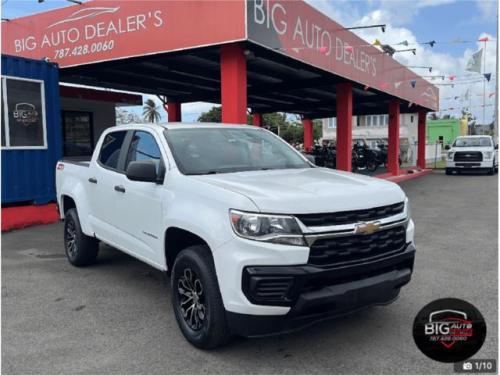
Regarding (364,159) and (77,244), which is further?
(364,159)

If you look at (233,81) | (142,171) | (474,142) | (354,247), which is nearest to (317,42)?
(233,81)

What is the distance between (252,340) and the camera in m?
3.80

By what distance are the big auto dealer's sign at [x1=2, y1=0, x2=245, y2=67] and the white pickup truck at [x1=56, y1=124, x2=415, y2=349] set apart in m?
4.27

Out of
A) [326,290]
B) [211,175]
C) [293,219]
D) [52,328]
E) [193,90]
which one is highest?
[193,90]

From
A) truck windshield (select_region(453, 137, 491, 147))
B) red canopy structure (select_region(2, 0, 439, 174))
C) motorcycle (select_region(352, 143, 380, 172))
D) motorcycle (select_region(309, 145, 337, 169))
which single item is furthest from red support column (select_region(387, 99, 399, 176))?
truck windshield (select_region(453, 137, 491, 147))

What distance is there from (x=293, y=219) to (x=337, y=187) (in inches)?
23.6

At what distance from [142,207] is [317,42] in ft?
25.6

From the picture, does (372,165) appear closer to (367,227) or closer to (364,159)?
(364,159)

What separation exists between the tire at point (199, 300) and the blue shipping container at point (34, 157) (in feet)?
22.1

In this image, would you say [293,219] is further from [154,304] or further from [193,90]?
[193,90]

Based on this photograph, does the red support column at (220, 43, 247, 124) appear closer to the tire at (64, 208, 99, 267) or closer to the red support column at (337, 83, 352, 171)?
the tire at (64, 208, 99, 267)

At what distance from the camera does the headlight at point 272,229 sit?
10.3 feet

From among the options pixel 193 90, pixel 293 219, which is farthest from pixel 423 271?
pixel 193 90

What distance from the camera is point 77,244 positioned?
602 centimetres
